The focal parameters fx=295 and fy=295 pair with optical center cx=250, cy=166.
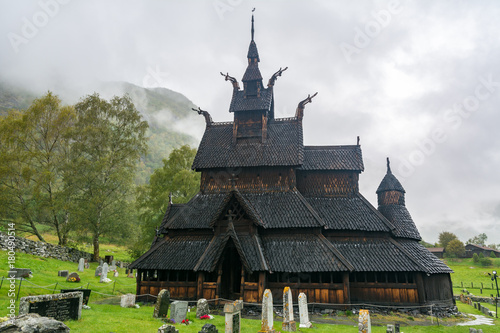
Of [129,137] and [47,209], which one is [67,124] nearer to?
[129,137]

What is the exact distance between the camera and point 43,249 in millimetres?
26906

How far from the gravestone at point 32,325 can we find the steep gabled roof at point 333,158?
18236 millimetres

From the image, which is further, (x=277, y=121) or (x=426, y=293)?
(x=277, y=121)

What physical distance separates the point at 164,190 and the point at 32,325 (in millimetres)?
27476

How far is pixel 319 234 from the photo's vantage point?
19.3 metres

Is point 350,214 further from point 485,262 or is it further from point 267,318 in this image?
point 485,262

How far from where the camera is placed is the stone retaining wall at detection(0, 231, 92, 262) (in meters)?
24.2

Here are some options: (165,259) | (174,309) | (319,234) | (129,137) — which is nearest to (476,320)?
(319,234)

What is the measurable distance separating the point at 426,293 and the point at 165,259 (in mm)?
16643

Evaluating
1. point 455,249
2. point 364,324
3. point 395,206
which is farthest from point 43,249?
point 455,249

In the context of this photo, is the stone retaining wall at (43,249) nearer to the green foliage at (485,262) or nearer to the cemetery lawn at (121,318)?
the cemetery lawn at (121,318)

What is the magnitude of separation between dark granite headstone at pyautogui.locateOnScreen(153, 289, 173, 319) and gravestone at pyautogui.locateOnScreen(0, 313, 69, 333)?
550 centimetres

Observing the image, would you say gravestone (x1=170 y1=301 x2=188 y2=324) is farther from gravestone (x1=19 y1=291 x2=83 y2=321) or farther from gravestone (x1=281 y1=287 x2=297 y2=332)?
gravestone (x1=281 y1=287 x2=297 y2=332)

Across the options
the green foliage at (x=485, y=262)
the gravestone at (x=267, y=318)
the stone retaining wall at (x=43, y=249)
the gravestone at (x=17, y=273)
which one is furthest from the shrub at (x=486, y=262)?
the gravestone at (x=17, y=273)
